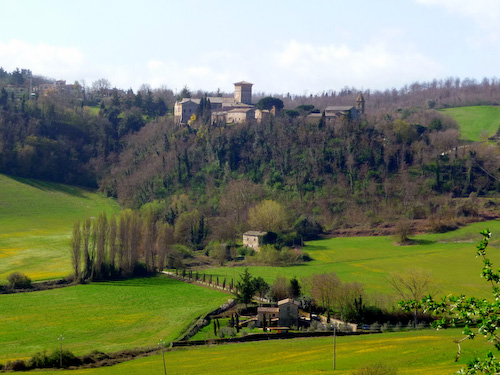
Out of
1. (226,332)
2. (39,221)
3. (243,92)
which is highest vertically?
(243,92)

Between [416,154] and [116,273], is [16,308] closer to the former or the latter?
[116,273]

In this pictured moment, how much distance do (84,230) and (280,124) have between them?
54966 mm

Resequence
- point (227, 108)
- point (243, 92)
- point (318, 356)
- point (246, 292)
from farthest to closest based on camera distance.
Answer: point (243, 92)
point (227, 108)
point (246, 292)
point (318, 356)

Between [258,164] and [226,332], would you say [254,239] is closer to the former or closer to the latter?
[258,164]

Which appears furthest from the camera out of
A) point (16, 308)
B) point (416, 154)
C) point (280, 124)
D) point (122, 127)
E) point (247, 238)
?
point (122, 127)

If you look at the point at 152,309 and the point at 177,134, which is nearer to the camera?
the point at 152,309

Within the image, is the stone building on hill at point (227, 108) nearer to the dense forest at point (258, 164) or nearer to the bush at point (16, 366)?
the dense forest at point (258, 164)

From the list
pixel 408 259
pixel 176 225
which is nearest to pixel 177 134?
pixel 176 225

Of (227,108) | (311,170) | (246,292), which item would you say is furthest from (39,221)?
(246,292)

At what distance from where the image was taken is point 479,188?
3954 inches

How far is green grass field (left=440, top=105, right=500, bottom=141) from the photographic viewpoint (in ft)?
409

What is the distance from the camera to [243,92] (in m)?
142

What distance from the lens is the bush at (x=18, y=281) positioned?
6512 centimetres

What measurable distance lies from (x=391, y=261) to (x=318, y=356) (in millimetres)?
38095
